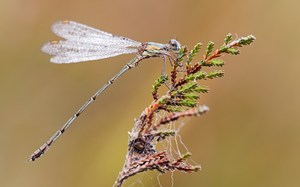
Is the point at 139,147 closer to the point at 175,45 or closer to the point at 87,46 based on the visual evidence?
the point at 175,45

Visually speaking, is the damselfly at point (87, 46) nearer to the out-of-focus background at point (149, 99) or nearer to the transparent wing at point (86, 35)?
the transparent wing at point (86, 35)

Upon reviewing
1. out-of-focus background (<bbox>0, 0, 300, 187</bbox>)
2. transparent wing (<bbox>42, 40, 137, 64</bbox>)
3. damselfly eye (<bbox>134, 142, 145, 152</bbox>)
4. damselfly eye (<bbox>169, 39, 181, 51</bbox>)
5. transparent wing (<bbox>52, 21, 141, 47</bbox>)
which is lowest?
damselfly eye (<bbox>134, 142, 145, 152</bbox>)

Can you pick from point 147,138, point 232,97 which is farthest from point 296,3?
point 147,138

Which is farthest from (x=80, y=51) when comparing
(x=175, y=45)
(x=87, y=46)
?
(x=175, y=45)

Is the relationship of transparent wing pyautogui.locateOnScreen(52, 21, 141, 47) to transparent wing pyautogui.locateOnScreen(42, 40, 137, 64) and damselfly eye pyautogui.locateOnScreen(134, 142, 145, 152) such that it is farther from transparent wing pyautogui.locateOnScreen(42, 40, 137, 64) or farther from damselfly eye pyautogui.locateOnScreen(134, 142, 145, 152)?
damselfly eye pyautogui.locateOnScreen(134, 142, 145, 152)

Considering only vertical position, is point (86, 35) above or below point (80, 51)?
above

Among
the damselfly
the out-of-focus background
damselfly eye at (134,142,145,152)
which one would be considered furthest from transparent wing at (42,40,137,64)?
the out-of-focus background

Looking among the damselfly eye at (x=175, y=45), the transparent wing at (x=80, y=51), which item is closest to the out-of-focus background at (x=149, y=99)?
the transparent wing at (x=80, y=51)

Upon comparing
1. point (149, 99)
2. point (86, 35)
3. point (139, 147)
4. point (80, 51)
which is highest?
point (149, 99)
